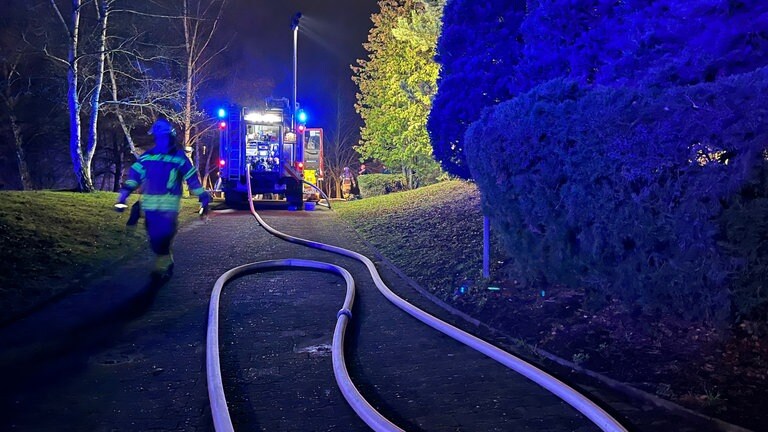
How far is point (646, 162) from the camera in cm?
438

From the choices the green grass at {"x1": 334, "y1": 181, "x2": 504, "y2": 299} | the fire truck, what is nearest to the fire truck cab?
the fire truck

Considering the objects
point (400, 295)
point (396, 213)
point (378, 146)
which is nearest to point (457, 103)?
point (396, 213)

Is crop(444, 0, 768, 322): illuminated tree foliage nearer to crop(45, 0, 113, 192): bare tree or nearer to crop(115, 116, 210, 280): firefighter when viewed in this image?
crop(115, 116, 210, 280): firefighter

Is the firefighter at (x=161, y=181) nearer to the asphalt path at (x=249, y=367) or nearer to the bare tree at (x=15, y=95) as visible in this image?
the asphalt path at (x=249, y=367)

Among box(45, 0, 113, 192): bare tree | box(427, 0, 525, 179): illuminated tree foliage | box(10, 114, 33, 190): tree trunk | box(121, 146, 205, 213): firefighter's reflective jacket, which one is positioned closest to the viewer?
box(121, 146, 205, 213): firefighter's reflective jacket

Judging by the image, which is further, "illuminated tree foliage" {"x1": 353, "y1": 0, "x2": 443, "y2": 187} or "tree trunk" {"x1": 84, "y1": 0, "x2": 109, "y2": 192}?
"illuminated tree foliage" {"x1": 353, "y1": 0, "x2": 443, "y2": 187}

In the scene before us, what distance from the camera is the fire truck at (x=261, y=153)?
685 inches

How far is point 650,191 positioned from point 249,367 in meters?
3.48

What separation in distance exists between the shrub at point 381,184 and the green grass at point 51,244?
1270 centimetres

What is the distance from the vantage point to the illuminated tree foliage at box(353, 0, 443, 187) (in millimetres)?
17905

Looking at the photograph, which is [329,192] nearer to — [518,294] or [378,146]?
[378,146]

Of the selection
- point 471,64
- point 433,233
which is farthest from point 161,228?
point 471,64

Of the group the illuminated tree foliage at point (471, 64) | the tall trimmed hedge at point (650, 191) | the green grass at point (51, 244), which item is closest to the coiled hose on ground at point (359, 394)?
the tall trimmed hedge at point (650, 191)

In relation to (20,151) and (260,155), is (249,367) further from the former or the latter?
(20,151)
